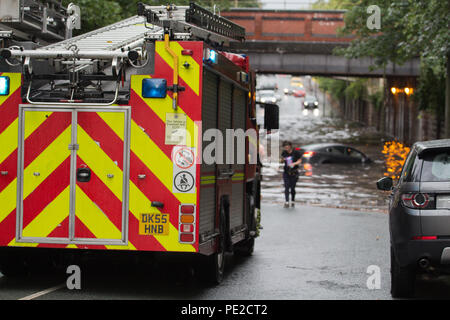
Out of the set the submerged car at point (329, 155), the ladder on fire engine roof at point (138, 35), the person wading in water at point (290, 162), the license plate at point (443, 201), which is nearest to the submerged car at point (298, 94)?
the submerged car at point (329, 155)

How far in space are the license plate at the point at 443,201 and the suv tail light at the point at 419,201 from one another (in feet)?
0.13

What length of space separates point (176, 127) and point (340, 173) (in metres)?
29.6

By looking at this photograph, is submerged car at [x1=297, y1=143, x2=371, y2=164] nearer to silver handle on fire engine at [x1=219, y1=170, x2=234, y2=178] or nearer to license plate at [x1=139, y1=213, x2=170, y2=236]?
silver handle on fire engine at [x1=219, y1=170, x2=234, y2=178]

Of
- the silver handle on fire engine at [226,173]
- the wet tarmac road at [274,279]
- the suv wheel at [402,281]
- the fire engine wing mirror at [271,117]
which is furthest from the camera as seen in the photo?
the fire engine wing mirror at [271,117]

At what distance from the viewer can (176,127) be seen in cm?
887

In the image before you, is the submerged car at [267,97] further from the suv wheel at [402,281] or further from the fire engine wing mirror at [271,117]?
the suv wheel at [402,281]

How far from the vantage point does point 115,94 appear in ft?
29.3

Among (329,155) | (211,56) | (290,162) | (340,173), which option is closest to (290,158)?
(290,162)

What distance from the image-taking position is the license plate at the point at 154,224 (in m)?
8.84

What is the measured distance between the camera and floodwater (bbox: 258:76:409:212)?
25.9 meters

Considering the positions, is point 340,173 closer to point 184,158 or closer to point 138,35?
point 138,35

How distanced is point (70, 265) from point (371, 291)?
3522 mm

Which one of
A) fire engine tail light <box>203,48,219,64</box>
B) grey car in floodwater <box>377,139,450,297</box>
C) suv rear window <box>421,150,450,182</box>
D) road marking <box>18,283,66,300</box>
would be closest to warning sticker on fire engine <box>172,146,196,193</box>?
fire engine tail light <box>203,48,219,64</box>

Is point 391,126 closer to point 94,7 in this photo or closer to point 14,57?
point 94,7
